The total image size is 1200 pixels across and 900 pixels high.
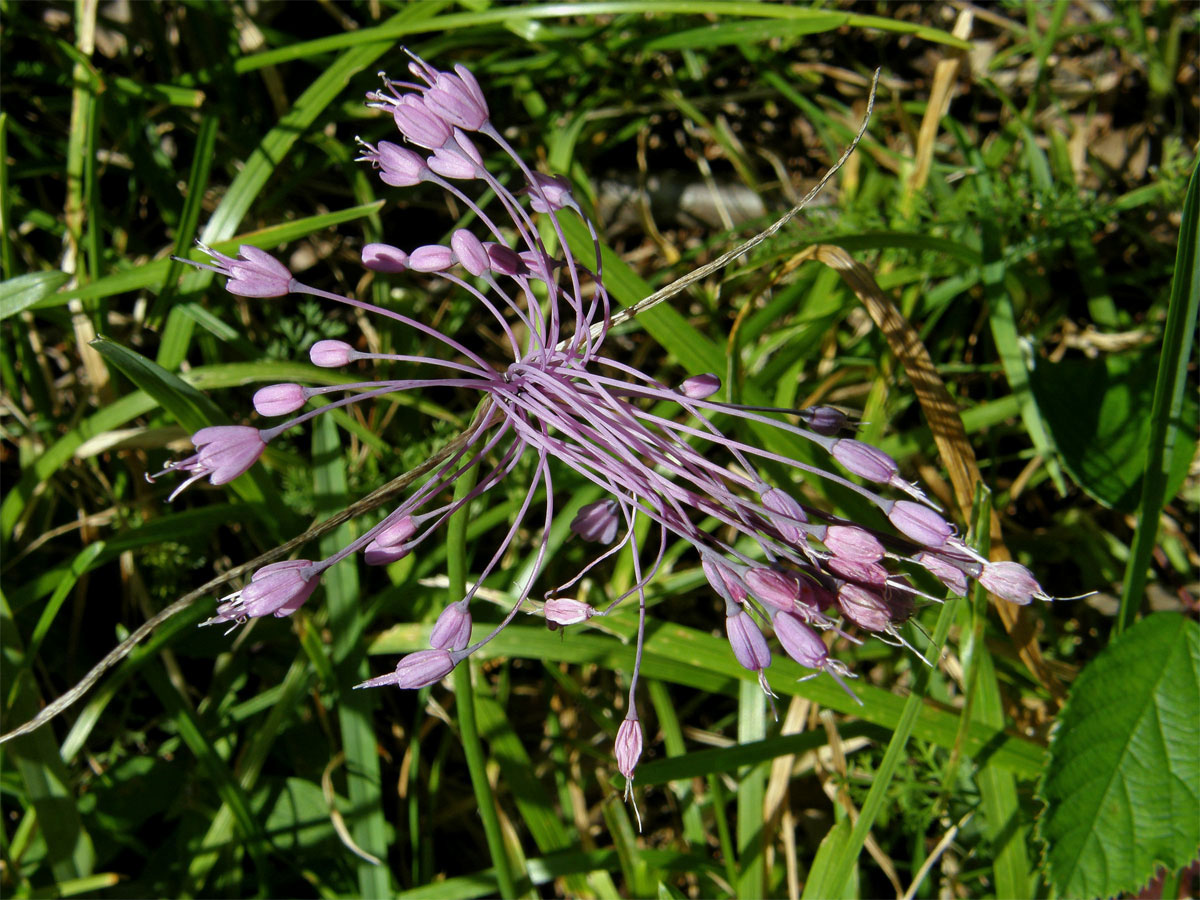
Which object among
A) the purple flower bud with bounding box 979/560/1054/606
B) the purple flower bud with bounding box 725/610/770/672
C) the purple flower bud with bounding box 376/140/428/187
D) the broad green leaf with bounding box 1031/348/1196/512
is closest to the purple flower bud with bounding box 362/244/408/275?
the purple flower bud with bounding box 376/140/428/187

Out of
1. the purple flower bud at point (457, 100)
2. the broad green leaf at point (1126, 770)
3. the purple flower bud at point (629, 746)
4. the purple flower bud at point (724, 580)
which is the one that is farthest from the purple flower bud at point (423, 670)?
the broad green leaf at point (1126, 770)

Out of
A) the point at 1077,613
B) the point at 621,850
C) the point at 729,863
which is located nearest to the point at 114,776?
the point at 621,850

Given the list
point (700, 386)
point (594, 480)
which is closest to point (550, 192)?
point (700, 386)

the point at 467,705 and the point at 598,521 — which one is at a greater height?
the point at 598,521

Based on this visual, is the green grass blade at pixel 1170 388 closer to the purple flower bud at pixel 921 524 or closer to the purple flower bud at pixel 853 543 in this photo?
the purple flower bud at pixel 921 524

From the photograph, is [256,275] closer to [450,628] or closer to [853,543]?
[450,628]

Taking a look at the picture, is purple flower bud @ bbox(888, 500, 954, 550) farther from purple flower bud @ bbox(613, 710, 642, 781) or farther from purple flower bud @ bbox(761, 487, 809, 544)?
purple flower bud @ bbox(613, 710, 642, 781)
